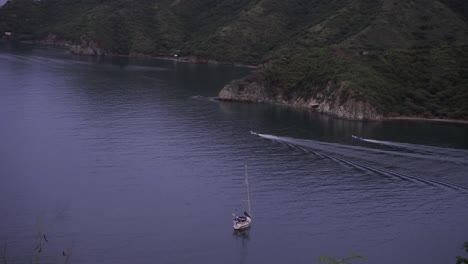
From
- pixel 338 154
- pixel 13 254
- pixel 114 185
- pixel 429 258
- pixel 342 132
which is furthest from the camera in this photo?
pixel 342 132

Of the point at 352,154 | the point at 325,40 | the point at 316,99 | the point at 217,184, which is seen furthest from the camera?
the point at 325,40

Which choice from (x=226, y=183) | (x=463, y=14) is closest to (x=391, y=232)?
(x=226, y=183)

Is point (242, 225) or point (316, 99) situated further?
point (316, 99)

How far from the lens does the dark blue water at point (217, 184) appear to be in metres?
42.0

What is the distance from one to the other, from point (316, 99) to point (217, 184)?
4559cm

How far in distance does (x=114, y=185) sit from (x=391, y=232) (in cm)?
2324

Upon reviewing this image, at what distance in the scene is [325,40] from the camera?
141625mm

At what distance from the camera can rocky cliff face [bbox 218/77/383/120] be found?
88688mm

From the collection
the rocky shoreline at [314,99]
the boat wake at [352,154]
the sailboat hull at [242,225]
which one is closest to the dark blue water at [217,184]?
the boat wake at [352,154]

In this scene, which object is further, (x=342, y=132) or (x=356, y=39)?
(x=356, y=39)

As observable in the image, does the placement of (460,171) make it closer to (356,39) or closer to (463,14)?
(356,39)

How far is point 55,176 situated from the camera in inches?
2158

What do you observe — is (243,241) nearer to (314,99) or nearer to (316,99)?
(316,99)

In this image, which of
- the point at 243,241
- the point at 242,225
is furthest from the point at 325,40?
the point at 243,241
